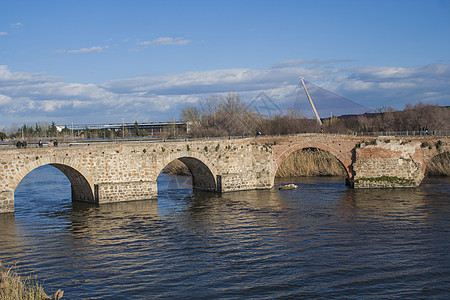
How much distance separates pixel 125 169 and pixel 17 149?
6.45 meters

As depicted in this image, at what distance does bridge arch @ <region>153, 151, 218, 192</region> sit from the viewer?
103 ft

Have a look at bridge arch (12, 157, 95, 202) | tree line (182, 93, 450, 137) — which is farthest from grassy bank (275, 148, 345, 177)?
bridge arch (12, 157, 95, 202)

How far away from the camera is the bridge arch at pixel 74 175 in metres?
25.9

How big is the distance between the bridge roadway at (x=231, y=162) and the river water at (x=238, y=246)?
1429mm

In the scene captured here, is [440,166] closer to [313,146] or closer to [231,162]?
[313,146]

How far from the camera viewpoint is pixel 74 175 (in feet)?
95.8

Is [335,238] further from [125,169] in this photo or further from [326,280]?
[125,169]

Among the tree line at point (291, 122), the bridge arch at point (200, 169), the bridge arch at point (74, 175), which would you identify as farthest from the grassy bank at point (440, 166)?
the bridge arch at point (74, 175)

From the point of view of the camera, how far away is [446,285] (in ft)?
49.7

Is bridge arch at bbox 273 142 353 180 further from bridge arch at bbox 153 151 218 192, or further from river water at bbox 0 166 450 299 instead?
bridge arch at bbox 153 151 218 192

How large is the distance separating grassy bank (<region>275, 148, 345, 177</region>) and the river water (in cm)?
1077

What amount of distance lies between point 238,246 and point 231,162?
14.3 m

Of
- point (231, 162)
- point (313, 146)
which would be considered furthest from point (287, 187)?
point (231, 162)

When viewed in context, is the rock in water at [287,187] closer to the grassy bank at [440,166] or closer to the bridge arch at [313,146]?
the bridge arch at [313,146]
